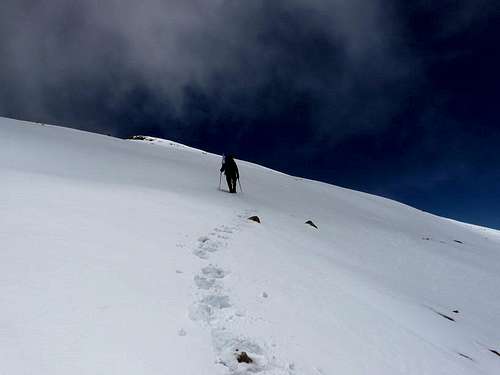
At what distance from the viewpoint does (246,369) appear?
3869 mm

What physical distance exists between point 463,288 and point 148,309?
14354mm

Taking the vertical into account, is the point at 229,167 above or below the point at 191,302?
above

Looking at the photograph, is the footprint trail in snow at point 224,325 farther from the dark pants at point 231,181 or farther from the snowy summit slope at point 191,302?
the dark pants at point 231,181

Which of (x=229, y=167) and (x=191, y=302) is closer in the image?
(x=191, y=302)

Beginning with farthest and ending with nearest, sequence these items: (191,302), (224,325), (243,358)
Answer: (191,302) → (224,325) → (243,358)

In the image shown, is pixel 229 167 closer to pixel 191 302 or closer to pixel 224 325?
pixel 191 302

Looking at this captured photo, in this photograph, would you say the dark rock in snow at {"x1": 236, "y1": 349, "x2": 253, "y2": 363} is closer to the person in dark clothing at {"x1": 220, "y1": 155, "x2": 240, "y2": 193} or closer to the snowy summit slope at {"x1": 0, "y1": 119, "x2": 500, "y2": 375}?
the snowy summit slope at {"x1": 0, "y1": 119, "x2": 500, "y2": 375}

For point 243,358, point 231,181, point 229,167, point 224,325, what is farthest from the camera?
point 231,181

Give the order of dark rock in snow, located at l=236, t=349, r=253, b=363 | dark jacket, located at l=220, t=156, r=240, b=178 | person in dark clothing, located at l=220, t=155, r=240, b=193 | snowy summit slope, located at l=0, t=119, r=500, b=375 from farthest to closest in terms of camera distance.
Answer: dark jacket, located at l=220, t=156, r=240, b=178 < person in dark clothing, located at l=220, t=155, r=240, b=193 < dark rock in snow, located at l=236, t=349, r=253, b=363 < snowy summit slope, located at l=0, t=119, r=500, b=375

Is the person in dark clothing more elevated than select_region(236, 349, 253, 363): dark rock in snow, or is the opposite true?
the person in dark clothing

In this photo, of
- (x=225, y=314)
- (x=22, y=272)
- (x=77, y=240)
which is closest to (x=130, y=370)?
(x=225, y=314)

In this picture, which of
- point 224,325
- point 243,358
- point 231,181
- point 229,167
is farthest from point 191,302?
point 231,181

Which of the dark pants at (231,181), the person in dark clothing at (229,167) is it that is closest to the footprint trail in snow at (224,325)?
the person in dark clothing at (229,167)

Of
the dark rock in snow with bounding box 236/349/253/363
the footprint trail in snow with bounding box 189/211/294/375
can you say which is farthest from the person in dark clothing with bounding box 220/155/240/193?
the dark rock in snow with bounding box 236/349/253/363
